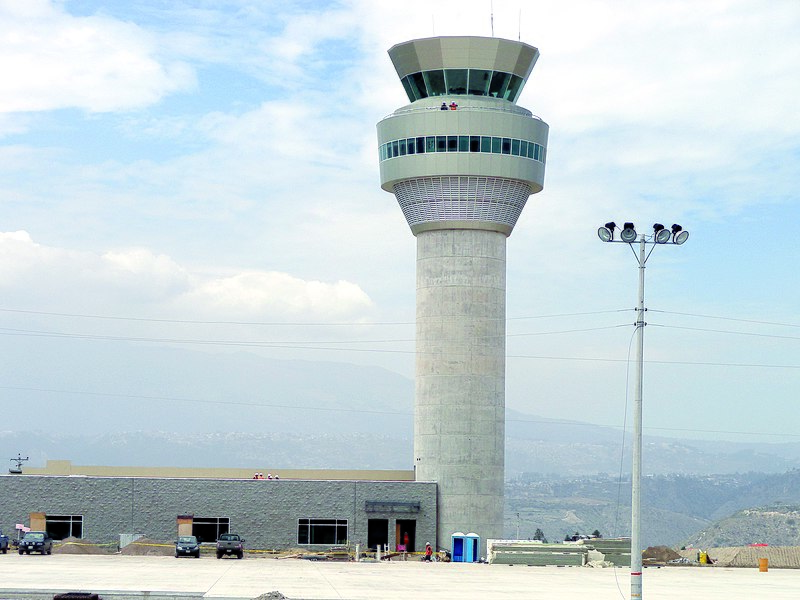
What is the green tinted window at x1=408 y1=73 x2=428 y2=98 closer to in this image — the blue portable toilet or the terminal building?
the terminal building

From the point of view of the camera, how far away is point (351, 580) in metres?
59.8

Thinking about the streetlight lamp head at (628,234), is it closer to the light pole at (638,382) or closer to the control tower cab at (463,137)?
the light pole at (638,382)

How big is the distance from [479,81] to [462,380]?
826 inches

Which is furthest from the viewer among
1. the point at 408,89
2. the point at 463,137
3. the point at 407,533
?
the point at 408,89

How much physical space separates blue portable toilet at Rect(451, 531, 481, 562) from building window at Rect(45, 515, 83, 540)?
991 inches

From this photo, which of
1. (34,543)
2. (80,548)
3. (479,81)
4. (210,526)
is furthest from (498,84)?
(34,543)

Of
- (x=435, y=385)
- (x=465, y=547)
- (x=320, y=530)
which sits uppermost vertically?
(x=435, y=385)

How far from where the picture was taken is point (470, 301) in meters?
85.2

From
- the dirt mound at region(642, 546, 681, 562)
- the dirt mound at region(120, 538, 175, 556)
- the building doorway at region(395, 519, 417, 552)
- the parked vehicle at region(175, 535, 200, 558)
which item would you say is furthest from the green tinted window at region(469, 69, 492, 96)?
the dirt mound at region(120, 538, 175, 556)

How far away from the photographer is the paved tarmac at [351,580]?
5125cm

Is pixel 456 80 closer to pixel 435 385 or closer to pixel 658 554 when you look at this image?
pixel 435 385

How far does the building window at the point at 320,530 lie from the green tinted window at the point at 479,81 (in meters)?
31.2

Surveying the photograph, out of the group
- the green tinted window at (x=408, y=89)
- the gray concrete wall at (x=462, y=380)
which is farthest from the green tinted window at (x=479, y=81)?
the gray concrete wall at (x=462, y=380)

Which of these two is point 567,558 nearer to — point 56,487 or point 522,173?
point 522,173
